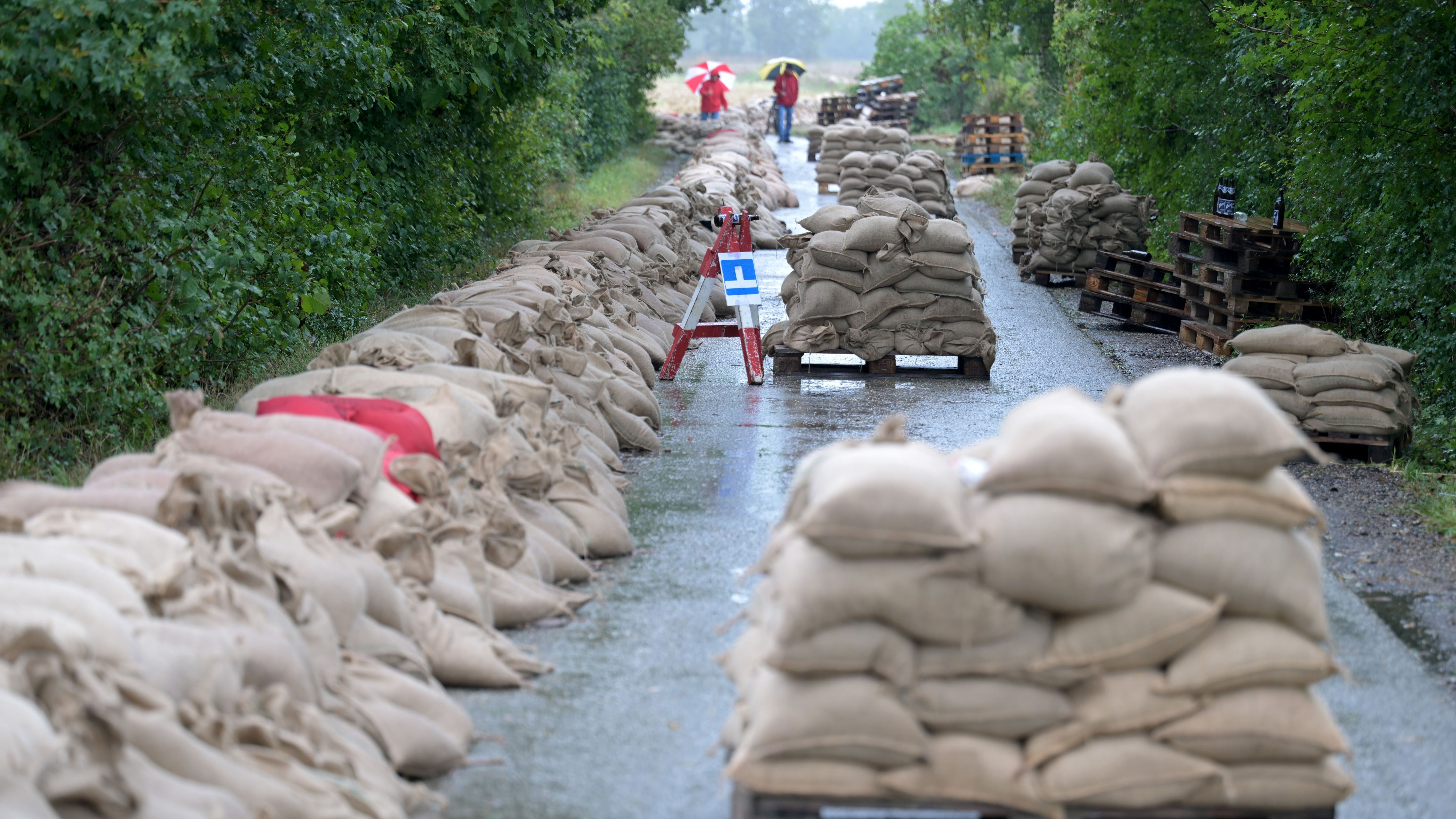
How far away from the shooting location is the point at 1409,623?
547cm

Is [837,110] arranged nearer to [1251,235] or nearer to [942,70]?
[942,70]

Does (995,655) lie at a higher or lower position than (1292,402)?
higher

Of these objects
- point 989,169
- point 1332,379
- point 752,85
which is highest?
point 1332,379

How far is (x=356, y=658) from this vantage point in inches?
152

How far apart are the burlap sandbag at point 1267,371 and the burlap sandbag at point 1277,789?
17.1 ft

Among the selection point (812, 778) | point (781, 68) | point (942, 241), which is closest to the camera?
point (812, 778)

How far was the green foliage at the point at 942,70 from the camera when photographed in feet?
115

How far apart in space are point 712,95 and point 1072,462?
33.6 metres

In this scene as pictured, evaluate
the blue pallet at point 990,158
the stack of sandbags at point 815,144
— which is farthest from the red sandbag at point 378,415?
the stack of sandbags at point 815,144

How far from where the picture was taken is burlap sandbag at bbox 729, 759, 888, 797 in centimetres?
326

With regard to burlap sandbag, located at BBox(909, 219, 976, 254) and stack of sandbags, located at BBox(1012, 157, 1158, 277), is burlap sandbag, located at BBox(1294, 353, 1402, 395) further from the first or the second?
stack of sandbags, located at BBox(1012, 157, 1158, 277)

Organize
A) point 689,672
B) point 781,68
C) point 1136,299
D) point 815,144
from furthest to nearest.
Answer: point 781,68, point 815,144, point 1136,299, point 689,672

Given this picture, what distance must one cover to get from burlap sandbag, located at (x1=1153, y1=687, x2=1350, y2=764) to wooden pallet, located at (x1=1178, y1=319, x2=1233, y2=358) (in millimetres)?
7183

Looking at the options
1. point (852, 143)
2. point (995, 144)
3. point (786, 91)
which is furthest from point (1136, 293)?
point (786, 91)
